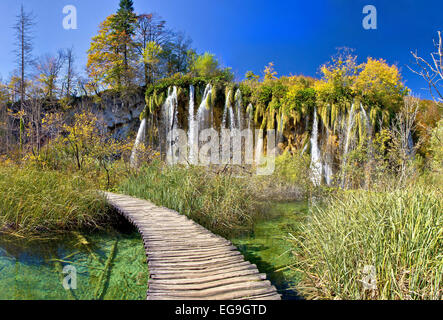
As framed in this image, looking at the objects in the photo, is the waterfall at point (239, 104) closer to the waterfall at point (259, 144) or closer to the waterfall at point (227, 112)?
the waterfall at point (227, 112)

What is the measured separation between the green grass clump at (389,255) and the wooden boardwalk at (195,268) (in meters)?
0.65

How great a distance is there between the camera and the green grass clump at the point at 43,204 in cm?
470

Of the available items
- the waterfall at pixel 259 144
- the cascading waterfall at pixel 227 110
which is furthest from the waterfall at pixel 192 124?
the waterfall at pixel 259 144

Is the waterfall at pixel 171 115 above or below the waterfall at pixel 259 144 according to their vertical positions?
above

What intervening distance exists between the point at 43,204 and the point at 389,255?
541 cm

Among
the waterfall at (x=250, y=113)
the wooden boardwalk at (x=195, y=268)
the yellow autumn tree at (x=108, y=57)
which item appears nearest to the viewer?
the wooden boardwalk at (x=195, y=268)

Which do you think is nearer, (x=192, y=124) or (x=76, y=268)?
(x=76, y=268)

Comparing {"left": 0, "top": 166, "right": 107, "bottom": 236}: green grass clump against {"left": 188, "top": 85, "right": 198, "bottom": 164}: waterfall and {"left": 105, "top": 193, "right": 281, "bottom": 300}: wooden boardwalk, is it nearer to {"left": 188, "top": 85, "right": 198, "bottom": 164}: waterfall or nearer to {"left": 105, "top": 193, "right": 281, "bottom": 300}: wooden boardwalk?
{"left": 105, "top": 193, "right": 281, "bottom": 300}: wooden boardwalk

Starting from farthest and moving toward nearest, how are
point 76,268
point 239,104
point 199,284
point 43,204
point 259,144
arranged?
1. point 239,104
2. point 259,144
3. point 43,204
4. point 76,268
5. point 199,284

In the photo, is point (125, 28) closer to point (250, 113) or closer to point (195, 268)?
point (250, 113)

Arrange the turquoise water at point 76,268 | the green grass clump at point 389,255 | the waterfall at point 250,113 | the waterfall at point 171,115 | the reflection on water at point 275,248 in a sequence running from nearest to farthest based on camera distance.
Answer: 1. the green grass clump at point 389,255
2. the turquoise water at point 76,268
3. the reflection on water at point 275,248
4. the waterfall at point 250,113
5. the waterfall at point 171,115

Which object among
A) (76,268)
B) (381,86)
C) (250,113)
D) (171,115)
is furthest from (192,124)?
(76,268)

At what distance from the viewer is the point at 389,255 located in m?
2.46

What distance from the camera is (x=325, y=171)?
47.2 feet
